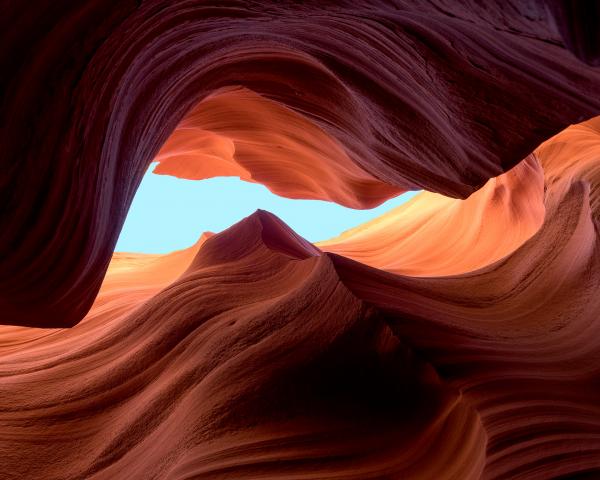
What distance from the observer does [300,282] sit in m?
2.05

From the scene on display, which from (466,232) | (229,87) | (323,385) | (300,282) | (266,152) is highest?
(266,152)

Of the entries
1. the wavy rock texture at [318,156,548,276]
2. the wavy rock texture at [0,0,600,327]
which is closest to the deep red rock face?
the wavy rock texture at [0,0,600,327]

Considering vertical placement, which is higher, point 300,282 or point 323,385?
point 300,282

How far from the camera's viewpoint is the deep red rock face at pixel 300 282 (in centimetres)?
117

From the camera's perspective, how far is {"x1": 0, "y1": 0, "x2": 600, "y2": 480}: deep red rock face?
1.17m

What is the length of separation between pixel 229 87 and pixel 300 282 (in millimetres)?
749

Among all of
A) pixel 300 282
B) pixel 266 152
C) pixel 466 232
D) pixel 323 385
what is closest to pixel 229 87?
pixel 300 282

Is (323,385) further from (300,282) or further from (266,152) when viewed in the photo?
(266,152)

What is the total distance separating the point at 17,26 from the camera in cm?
90

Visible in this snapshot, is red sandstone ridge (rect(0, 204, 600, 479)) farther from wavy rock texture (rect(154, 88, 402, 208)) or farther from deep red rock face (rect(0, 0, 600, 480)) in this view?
wavy rock texture (rect(154, 88, 402, 208))

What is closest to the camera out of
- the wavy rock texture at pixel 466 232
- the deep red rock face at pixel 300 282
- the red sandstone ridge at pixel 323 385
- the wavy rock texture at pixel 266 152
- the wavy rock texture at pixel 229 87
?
the wavy rock texture at pixel 229 87

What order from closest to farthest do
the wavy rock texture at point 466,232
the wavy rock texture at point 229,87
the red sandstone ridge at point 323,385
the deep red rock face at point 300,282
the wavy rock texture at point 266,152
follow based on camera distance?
the wavy rock texture at point 229,87
the deep red rock face at point 300,282
the red sandstone ridge at point 323,385
the wavy rock texture at point 266,152
the wavy rock texture at point 466,232

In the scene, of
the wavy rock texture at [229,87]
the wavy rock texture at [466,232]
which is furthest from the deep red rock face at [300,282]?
the wavy rock texture at [466,232]

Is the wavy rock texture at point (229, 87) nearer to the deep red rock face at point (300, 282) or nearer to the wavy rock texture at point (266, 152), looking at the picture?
the deep red rock face at point (300, 282)
